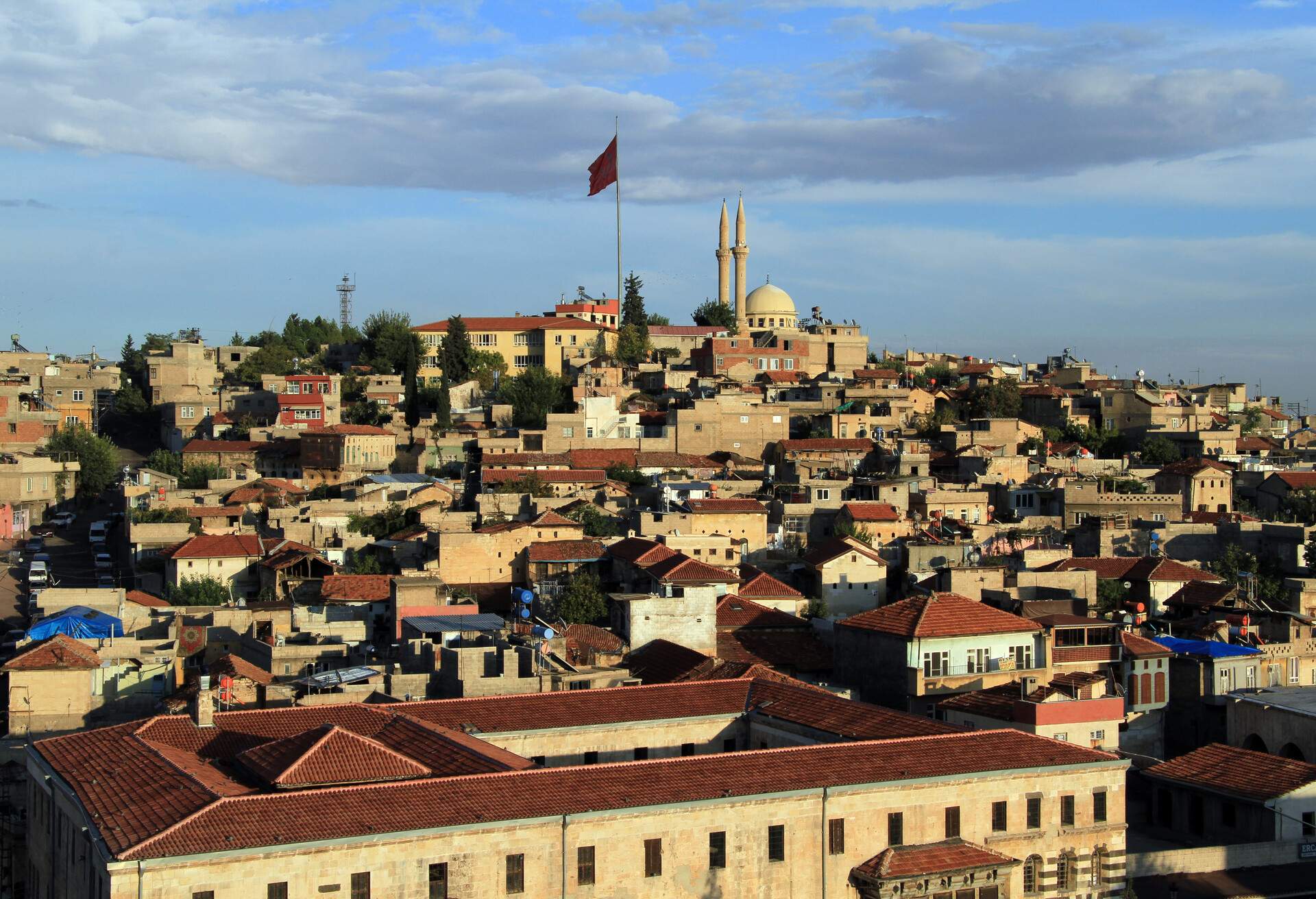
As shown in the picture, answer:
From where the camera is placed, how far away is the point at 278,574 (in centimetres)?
4500

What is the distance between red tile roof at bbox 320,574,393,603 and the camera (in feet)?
136

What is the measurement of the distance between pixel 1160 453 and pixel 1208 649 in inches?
1196

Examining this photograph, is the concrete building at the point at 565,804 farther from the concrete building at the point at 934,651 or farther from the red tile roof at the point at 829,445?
the red tile roof at the point at 829,445

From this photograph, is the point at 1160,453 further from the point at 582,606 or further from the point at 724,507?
the point at 582,606

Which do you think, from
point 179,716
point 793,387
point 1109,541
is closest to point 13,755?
point 179,716

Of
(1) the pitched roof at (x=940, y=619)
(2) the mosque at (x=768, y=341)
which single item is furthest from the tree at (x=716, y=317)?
(1) the pitched roof at (x=940, y=619)

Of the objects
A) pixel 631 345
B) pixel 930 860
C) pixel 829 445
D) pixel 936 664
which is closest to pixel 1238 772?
pixel 936 664

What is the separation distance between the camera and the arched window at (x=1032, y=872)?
23.1 meters

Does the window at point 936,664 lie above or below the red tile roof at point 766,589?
below

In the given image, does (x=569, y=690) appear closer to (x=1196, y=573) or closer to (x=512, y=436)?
(x=1196, y=573)

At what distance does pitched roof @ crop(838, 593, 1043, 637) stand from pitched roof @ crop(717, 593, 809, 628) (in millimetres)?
4221

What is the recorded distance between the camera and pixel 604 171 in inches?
3351

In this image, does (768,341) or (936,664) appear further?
(768,341)

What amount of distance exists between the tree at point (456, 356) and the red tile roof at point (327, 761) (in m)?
53.9
